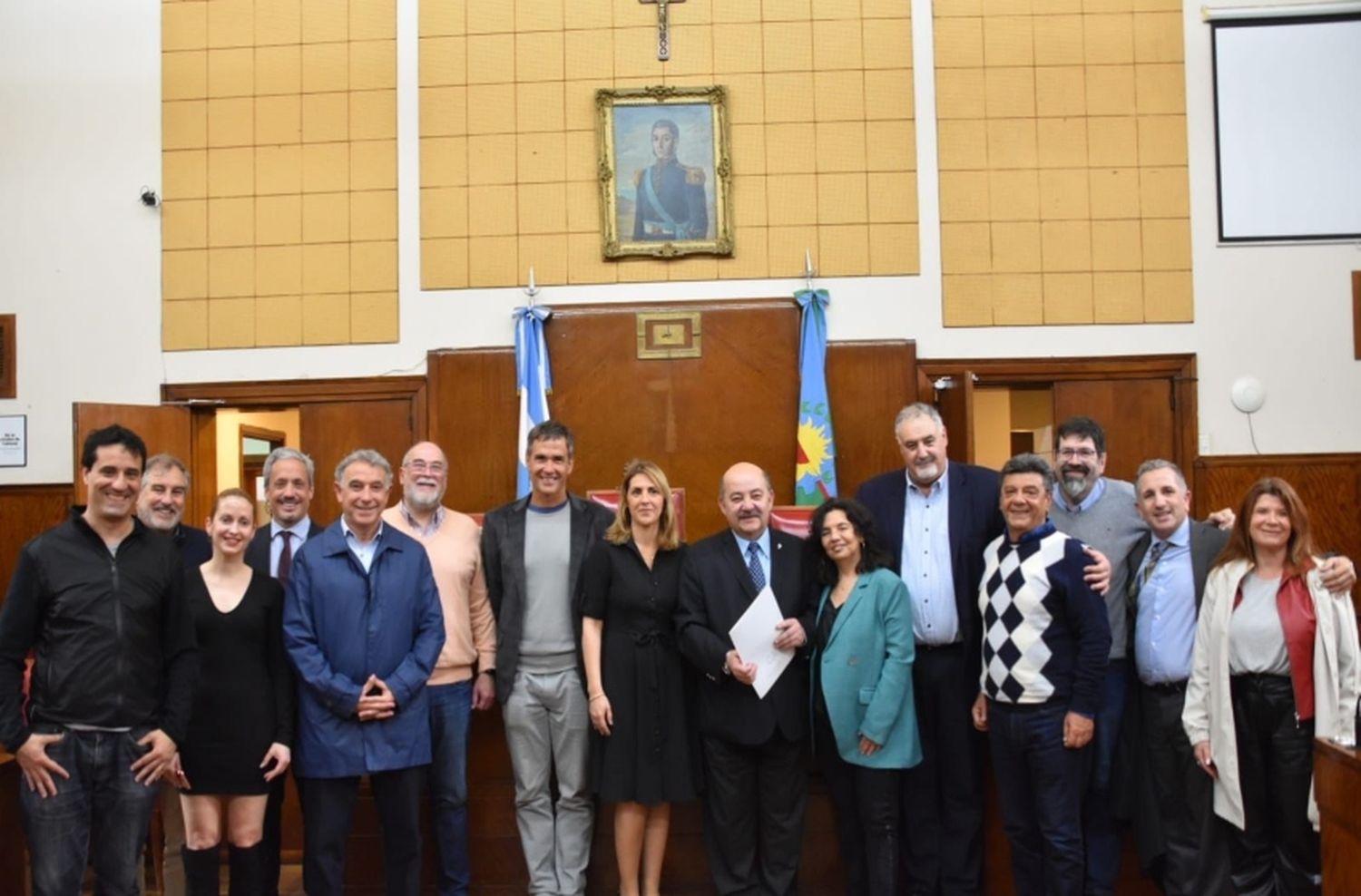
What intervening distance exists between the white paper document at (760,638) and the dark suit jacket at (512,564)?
0.53m

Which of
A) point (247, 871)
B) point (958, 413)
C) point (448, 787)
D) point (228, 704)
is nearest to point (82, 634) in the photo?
point (228, 704)

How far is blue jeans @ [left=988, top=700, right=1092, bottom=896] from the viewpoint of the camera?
3.45 metres

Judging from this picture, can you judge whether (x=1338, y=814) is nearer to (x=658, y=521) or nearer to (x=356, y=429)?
(x=658, y=521)

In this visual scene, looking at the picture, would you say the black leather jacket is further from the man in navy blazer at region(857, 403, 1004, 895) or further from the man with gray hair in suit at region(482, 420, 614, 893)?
the man in navy blazer at region(857, 403, 1004, 895)

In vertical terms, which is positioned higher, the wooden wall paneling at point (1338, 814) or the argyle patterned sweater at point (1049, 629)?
the argyle patterned sweater at point (1049, 629)

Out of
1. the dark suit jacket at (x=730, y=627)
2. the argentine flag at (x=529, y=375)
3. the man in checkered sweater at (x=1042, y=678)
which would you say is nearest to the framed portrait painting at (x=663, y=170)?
the argentine flag at (x=529, y=375)

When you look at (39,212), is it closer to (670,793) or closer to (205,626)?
(205,626)

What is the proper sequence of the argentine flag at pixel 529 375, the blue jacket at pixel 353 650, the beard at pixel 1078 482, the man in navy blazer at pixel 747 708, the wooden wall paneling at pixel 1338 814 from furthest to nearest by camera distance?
the argentine flag at pixel 529 375
the beard at pixel 1078 482
the man in navy blazer at pixel 747 708
the blue jacket at pixel 353 650
the wooden wall paneling at pixel 1338 814

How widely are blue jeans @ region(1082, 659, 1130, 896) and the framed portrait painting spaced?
2611mm

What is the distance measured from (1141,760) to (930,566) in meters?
0.87

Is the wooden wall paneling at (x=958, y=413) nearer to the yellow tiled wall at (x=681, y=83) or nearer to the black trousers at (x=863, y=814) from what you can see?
the yellow tiled wall at (x=681, y=83)

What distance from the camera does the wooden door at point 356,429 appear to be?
Result: 17.6 feet

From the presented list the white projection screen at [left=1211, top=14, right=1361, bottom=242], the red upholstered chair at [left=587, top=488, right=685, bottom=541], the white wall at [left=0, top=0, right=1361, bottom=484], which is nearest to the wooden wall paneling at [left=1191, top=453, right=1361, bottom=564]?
the white wall at [left=0, top=0, right=1361, bottom=484]

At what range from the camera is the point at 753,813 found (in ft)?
12.1
